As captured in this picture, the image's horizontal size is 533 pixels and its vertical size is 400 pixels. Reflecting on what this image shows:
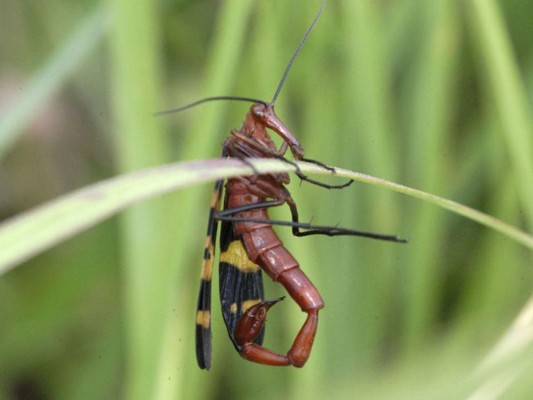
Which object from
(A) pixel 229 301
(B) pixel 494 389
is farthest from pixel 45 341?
(B) pixel 494 389

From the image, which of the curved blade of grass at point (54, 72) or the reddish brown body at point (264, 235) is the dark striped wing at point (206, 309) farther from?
the curved blade of grass at point (54, 72)

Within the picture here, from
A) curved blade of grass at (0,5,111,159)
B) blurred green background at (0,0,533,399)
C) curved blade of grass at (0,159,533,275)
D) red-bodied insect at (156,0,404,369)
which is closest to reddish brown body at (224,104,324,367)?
red-bodied insect at (156,0,404,369)

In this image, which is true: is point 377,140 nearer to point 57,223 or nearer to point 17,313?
point 17,313

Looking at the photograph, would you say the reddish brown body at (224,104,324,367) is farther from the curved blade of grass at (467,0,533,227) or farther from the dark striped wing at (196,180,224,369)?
the curved blade of grass at (467,0,533,227)

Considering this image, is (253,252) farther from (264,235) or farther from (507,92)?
(507,92)

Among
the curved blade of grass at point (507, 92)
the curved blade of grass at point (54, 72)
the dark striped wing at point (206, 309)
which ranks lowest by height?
the dark striped wing at point (206, 309)

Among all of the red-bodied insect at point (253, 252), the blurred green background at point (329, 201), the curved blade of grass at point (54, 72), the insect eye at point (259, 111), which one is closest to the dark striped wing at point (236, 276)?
the red-bodied insect at point (253, 252)
